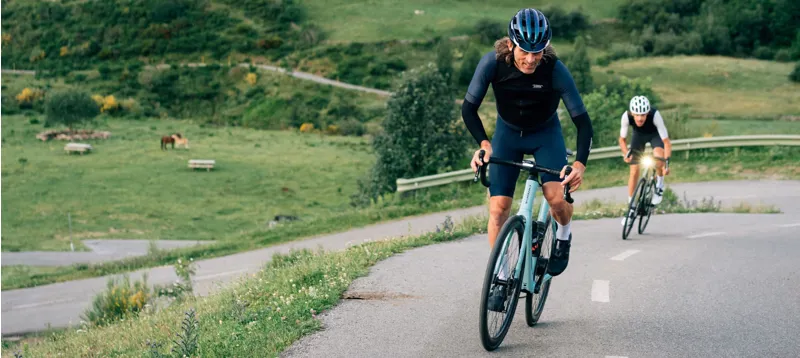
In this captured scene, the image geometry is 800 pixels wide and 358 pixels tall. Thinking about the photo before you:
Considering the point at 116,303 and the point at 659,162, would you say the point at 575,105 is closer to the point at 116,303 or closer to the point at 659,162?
the point at 659,162

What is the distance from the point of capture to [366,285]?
30.1ft

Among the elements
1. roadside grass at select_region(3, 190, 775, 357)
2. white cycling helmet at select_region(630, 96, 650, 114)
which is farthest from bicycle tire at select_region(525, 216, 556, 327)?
white cycling helmet at select_region(630, 96, 650, 114)

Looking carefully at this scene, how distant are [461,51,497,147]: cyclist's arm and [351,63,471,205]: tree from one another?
22.6m

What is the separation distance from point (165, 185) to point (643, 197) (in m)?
41.0

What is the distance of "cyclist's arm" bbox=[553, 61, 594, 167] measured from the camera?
6.67 meters

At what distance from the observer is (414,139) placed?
30.4m

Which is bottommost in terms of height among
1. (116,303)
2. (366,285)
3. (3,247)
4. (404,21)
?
(3,247)

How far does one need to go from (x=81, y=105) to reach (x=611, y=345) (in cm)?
7357

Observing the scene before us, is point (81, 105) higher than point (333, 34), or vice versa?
point (333, 34)

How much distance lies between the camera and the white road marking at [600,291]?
28.4 ft

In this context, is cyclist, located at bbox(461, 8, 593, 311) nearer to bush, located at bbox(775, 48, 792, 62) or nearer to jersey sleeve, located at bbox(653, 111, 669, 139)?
jersey sleeve, located at bbox(653, 111, 669, 139)

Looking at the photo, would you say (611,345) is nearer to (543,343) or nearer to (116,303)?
(543,343)

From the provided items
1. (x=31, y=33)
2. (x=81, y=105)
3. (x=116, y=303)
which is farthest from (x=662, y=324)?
(x=31, y=33)

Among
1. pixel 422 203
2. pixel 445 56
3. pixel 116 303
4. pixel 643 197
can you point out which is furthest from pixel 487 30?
pixel 116 303
